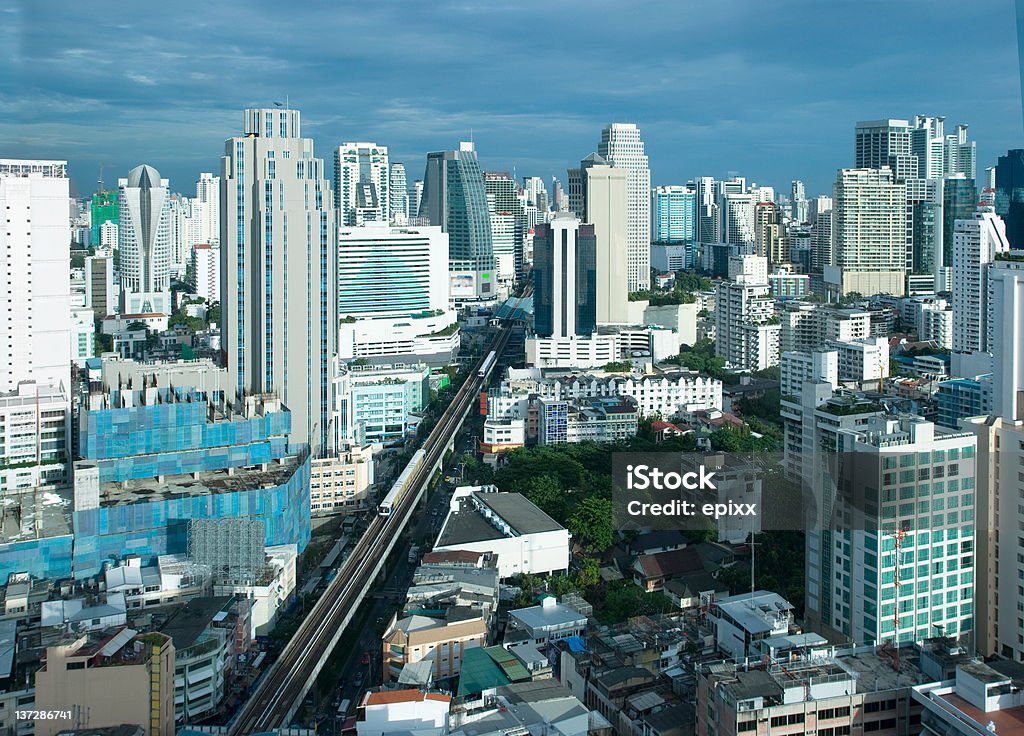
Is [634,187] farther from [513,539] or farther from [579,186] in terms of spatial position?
[513,539]

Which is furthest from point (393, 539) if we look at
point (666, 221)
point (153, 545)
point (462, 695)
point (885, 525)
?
point (666, 221)

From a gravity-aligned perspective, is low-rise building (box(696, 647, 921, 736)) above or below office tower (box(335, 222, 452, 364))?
below

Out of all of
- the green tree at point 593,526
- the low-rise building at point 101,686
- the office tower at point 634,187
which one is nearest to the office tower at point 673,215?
the office tower at point 634,187

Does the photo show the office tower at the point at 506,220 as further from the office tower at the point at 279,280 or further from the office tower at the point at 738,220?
the office tower at the point at 279,280

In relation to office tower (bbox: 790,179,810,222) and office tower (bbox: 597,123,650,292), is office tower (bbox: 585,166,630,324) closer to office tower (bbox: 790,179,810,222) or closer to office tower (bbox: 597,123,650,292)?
office tower (bbox: 597,123,650,292)

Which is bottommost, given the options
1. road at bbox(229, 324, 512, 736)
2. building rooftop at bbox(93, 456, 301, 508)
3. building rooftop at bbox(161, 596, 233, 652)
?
road at bbox(229, 324, 512, 736)

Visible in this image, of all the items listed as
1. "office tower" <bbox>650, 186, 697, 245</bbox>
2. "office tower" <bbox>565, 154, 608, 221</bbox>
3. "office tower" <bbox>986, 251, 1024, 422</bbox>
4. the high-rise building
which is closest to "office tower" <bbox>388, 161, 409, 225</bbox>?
"office tower" <bbox>650, 186, 697, 245</bbox>

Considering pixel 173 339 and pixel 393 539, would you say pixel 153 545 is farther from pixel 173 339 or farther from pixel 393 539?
pixel 173 339

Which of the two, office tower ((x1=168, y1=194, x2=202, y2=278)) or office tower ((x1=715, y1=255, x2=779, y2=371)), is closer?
office tower ((x1=715, y1=255, x2=779, y2=371))
